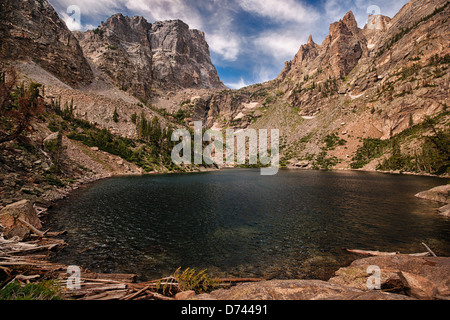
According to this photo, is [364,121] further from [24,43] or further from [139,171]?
[24,43]

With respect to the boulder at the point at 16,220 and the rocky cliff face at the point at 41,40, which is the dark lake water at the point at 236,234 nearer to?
the boulder at the point at 16,220

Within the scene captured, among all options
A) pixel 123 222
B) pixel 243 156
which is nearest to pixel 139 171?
pixel 123 222

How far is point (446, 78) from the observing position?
87562mm

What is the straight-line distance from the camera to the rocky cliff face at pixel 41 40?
271 ft

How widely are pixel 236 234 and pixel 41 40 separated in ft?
460

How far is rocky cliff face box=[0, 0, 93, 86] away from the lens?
82625 mm

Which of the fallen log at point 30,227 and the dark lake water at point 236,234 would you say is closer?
the dark lake water at point 236,234

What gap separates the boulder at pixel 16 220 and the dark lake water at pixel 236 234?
2316 mm

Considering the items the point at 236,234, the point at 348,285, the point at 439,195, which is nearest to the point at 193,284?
the point at 348,285

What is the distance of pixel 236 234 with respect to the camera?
1625cm

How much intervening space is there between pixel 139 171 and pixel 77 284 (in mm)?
65823

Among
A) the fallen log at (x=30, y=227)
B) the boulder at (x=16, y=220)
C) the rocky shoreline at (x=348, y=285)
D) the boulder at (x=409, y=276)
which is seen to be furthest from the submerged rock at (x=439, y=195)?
the boulder at (x=16, y=220)

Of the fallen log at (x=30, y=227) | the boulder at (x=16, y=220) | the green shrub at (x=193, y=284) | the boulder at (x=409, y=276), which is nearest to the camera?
the boulder at (x=409, y=276)

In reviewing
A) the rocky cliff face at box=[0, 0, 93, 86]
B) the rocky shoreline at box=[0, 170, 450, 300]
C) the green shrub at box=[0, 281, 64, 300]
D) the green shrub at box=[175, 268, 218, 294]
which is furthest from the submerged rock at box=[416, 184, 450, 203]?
the rocky cliff face at box=[0, 0, 93, 86]
